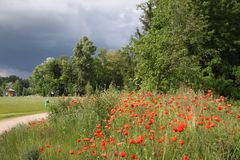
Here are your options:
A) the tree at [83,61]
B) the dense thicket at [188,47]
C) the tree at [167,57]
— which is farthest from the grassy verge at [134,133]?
the tree at [83,61]

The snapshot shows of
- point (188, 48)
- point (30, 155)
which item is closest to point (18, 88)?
point (188, 48)

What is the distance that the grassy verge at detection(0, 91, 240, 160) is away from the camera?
369cm

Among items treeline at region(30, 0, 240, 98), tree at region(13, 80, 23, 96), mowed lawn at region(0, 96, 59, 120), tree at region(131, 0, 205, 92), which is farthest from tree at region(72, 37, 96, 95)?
tree at region(13, 80, 23, 96)

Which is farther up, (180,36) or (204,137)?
(180,36)

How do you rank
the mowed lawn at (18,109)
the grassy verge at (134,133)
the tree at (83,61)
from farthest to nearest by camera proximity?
1. the tree at (83,61)
2. the mowed lawn at (18,109)
3. the grassy verge at (134,133)

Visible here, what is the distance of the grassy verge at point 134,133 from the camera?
12.1 ft

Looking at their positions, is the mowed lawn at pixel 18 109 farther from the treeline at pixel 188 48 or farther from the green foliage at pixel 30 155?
the green foliage at pixel 30 155

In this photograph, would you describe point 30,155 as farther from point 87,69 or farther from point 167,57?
point 87,69

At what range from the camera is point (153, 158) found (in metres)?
3.34

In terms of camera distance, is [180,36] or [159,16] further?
[159,16]

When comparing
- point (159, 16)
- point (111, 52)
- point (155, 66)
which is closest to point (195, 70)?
point (155, 66)

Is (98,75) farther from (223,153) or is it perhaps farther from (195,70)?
(223,153)

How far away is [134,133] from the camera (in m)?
4.54

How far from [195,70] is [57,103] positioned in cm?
784
